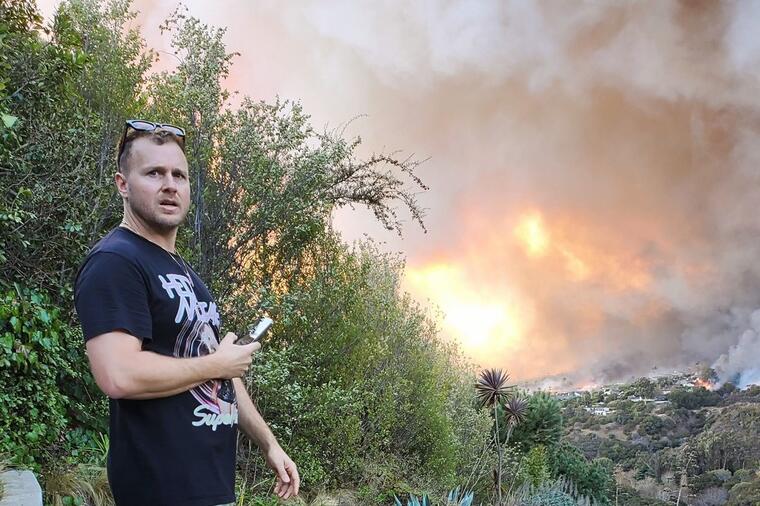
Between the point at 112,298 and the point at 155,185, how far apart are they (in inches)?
12.8

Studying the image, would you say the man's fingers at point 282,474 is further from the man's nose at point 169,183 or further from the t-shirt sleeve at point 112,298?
the man's nose at point 169,183

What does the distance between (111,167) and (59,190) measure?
0.58 meters

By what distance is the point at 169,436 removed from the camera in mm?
1319

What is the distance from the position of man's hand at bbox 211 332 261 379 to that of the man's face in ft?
1.03

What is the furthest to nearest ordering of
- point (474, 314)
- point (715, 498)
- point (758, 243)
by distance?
point (758, 243) → point (715, 498) → point (474, 314)

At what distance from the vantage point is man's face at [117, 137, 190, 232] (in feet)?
4.78

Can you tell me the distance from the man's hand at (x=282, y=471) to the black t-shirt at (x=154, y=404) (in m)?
0.28

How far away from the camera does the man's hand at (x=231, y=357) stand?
1.39m

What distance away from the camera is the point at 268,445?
5.67 feet

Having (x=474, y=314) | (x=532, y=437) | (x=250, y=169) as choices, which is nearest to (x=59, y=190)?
(x=250, y=169)

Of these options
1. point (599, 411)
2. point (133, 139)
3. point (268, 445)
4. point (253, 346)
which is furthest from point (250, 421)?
point (599, 411)

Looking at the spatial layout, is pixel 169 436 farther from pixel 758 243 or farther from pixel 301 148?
pixel 758 243

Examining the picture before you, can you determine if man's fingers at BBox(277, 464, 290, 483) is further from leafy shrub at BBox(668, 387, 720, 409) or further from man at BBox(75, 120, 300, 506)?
leafy shrub at BBox(668, 387, 720, 409)

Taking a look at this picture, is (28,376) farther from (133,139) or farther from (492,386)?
(492,386)
